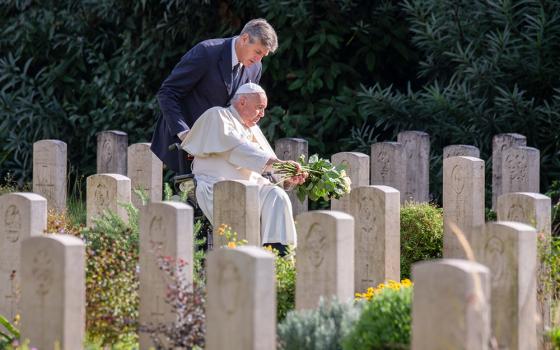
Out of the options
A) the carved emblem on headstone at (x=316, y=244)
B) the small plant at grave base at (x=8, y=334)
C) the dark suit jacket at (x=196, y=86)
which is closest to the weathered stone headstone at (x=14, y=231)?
the small plant at grave base at (x=8, y=334)

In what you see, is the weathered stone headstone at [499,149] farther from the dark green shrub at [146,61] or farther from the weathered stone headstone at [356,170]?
the dark green shrub at [146,61]

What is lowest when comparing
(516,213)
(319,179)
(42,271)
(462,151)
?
(42,271)

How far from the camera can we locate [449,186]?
9.25 metres

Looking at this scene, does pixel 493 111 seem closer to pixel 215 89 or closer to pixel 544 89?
pixel 544 89

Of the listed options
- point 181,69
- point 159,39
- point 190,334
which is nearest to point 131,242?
point 190,334

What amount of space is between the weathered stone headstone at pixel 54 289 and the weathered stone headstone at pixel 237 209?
84.7 inches

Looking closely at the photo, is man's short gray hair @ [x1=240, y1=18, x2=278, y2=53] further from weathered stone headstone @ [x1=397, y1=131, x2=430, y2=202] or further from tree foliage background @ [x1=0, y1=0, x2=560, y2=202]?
tree foliage background @ [x1=0, y1=0, x2=560, y2=202]

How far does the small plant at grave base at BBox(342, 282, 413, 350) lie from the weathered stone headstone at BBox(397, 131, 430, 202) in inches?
195

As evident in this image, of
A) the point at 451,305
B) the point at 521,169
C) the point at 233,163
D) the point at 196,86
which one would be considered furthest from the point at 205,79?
the point at 451,305

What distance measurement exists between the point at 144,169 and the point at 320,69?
3591 mm

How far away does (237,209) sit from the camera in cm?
775

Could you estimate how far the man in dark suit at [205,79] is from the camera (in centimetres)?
902

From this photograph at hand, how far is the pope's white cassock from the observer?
853 centimetres

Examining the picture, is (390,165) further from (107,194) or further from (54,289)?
(54,289)
